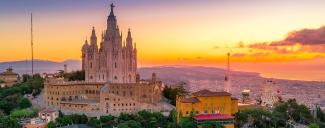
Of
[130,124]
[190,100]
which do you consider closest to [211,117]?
[190,100]

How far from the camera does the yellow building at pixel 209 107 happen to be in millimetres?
46228

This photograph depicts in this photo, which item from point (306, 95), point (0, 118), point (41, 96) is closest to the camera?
point (0, 118)

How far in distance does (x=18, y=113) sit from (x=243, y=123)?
22420mm

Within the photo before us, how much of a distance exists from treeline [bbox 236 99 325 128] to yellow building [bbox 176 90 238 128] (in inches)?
51.9

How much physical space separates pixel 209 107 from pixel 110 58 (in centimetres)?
1420

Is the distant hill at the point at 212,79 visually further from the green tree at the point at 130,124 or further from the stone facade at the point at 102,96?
the green tree at the point at 130,124

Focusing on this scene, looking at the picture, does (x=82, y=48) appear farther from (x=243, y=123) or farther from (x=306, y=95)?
(x=306, y=95)

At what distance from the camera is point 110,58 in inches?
2233

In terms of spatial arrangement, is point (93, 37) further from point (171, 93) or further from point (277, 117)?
point (277, 117)

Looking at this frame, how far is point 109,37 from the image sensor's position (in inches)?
2243

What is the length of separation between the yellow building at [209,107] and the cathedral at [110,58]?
1096cm

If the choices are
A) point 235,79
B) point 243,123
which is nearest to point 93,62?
point 243,123

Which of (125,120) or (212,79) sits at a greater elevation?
(212,79)

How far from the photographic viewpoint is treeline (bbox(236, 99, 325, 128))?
163ft
